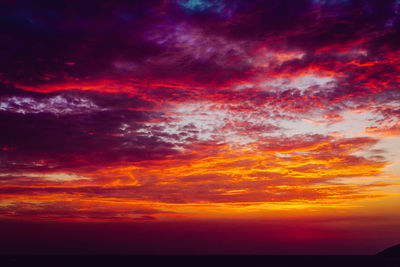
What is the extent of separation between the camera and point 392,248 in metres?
179
